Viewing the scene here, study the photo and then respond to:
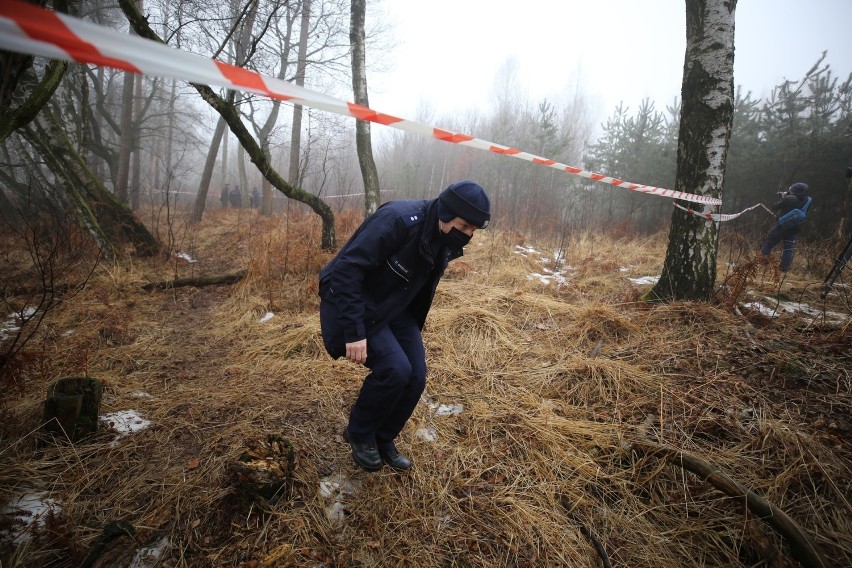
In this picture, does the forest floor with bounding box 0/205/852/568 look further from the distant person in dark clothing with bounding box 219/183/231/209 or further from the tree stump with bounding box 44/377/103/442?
the distant person in dark clothing with bounding box 219/183/231/209

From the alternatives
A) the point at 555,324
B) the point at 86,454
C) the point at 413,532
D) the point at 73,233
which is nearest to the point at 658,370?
the point at 555,324

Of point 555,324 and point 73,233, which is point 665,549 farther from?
point 73,233

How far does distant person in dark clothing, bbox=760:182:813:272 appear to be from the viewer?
6.40 m

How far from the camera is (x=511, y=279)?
6.05m

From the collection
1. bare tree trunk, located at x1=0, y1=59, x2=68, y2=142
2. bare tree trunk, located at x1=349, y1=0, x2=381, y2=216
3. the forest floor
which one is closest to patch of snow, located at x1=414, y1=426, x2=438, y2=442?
the forest floor

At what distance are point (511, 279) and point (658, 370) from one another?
317 cm

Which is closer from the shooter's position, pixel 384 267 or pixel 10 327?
pixel 384 267

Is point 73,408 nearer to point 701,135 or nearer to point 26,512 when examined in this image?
point 26,512

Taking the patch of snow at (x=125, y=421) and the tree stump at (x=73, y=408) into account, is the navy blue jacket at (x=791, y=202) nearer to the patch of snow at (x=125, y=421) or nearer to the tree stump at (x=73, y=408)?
the patch of snow at (x=125, y=421)

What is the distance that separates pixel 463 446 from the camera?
8.10 feet

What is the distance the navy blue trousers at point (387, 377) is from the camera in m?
1.95

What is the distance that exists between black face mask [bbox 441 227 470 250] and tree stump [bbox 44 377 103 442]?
2400 millimetres

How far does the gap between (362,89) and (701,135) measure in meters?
5.08

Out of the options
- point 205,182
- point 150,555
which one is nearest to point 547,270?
point 150,555
